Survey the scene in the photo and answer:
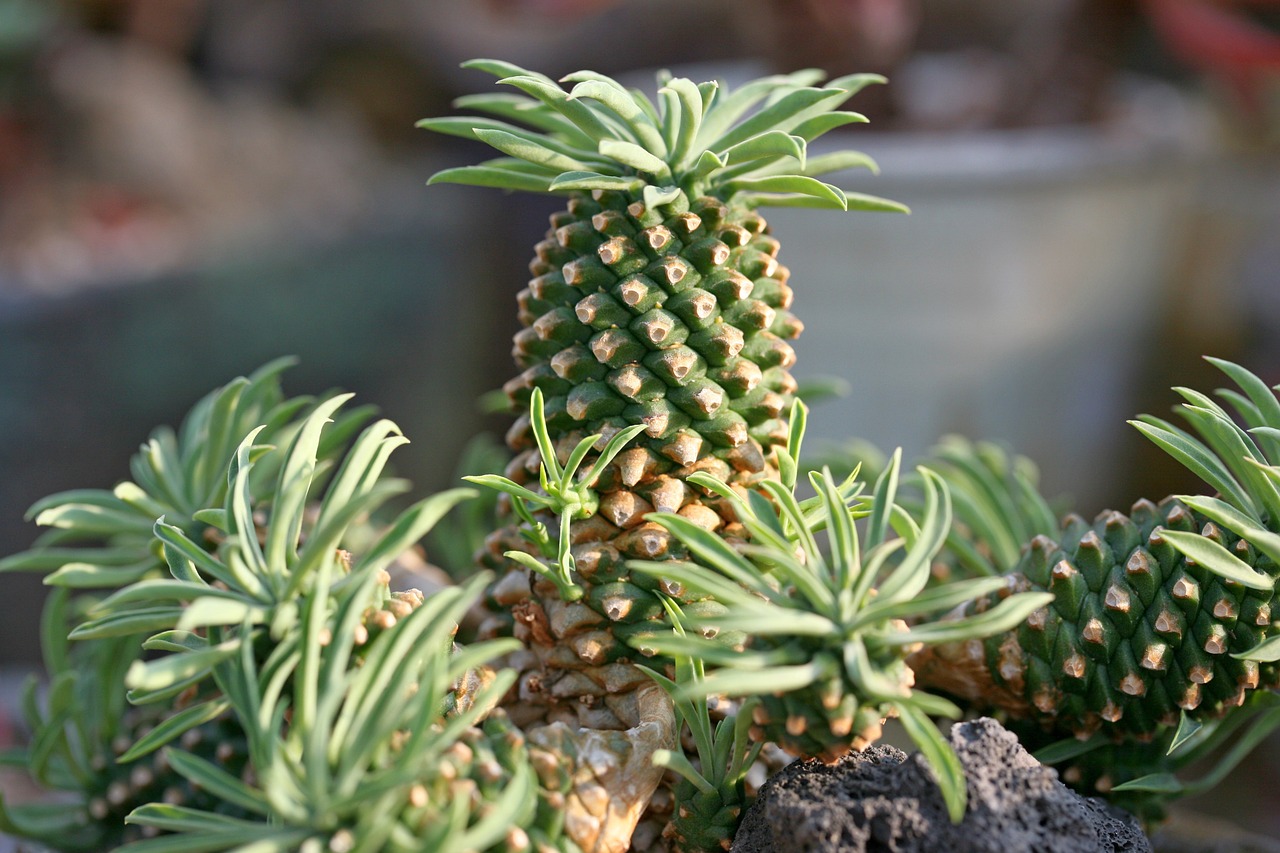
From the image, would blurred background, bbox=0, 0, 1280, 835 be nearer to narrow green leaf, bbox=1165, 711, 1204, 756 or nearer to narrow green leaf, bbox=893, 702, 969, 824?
narrow green leaf, bbox=1165, 711, 1204, 756

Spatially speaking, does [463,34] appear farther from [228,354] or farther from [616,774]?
[616,774]

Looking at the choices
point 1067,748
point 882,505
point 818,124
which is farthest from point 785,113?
point 1067,748

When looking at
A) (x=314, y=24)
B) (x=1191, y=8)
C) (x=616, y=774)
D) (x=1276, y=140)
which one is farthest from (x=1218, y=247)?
(x=314, y=24)

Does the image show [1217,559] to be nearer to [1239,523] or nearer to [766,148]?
[1239,523]

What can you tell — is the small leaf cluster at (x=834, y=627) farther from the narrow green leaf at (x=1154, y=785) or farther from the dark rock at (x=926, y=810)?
the narrow green leaf at (x=1154, y=785)

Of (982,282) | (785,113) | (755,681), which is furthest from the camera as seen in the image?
(982,282)

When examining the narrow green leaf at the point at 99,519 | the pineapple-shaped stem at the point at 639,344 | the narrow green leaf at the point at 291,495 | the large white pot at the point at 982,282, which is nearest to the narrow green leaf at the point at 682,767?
the pineapple-shaped stem at the point at 639,344
